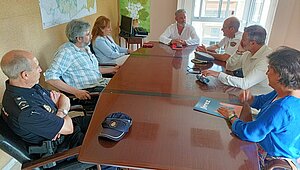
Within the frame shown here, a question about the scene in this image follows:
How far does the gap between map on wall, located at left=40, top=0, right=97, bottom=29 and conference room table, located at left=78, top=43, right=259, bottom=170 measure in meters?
1.06

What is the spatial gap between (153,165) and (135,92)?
73cm

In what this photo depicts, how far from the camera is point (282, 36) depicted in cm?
357

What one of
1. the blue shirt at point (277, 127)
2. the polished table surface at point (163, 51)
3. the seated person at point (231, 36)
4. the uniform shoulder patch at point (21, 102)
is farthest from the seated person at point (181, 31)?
the uniform shoulder patch at point (21, 102)

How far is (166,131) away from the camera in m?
1.17

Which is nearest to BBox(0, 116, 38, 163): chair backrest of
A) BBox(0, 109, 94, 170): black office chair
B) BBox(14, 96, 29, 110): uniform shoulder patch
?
BBox(0, 109, 94, 170): black office chair

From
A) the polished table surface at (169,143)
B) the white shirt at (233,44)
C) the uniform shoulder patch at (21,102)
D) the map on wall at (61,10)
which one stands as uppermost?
the map on wall at (61,10)

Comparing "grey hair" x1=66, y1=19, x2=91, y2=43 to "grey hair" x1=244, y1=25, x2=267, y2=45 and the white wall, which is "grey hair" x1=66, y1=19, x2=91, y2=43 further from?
the white wall

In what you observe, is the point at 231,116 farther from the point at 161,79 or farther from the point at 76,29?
the point at 76,29

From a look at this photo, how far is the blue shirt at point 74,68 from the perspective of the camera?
75.0 inches

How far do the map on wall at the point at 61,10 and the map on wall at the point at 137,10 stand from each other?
137 centimetres

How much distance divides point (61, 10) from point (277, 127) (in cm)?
239

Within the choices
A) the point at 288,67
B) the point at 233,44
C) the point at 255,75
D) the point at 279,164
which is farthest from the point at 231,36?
the point at 279,164

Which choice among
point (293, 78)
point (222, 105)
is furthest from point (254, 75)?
point (293, 78)

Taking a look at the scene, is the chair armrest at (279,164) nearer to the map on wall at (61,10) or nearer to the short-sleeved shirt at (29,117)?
the short-sleeved shirt at (29,117)
